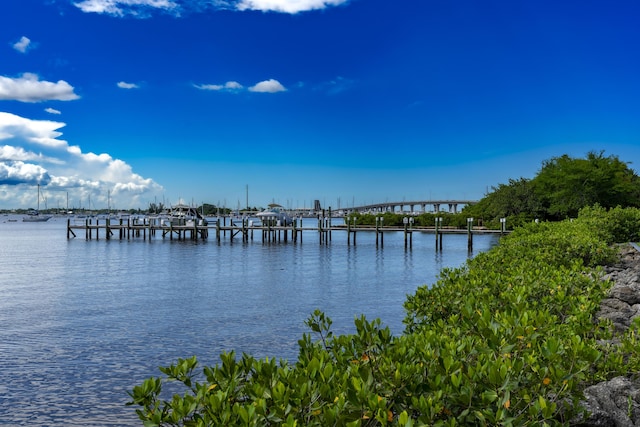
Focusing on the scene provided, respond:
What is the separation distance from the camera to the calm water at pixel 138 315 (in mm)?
14070

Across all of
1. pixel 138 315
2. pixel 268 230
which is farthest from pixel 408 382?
pixel 268 230

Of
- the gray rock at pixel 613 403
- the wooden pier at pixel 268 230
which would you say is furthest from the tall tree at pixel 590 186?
the gray rock at pixel 613 403

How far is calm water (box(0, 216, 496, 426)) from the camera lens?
14.1 meters

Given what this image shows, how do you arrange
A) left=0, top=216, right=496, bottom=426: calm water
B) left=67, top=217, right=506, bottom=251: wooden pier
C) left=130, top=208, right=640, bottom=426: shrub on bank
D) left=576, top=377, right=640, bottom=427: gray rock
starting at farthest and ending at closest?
left=67, top=217, right=506, bottom=251: wooden pier < left=0, top=216, right=496, bottom=426: calm water < left=576, top=377, right=640, bottom=427: gray rock < left=130, top=208, right=640, bottom=426: shrub on bank

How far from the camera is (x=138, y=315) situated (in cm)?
2377

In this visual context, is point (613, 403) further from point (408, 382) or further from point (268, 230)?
point (268, 230)

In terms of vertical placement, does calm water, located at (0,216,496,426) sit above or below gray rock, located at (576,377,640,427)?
below

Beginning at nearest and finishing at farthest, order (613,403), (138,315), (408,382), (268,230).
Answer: (408,382) < (613,403) < (138,315) < (268,230)

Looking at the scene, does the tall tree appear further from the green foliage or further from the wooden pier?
the wooden pier

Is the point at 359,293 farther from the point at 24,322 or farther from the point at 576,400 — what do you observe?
the point at 576,400

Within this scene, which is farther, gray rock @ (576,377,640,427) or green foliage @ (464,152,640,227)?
green foliage @ (464,152,640,227)

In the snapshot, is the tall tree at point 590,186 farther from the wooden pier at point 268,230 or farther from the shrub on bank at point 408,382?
the shrub on bank at point 408,382

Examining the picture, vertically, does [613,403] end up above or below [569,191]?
below

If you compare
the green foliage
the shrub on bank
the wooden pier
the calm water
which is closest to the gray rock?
the shrub on bank
